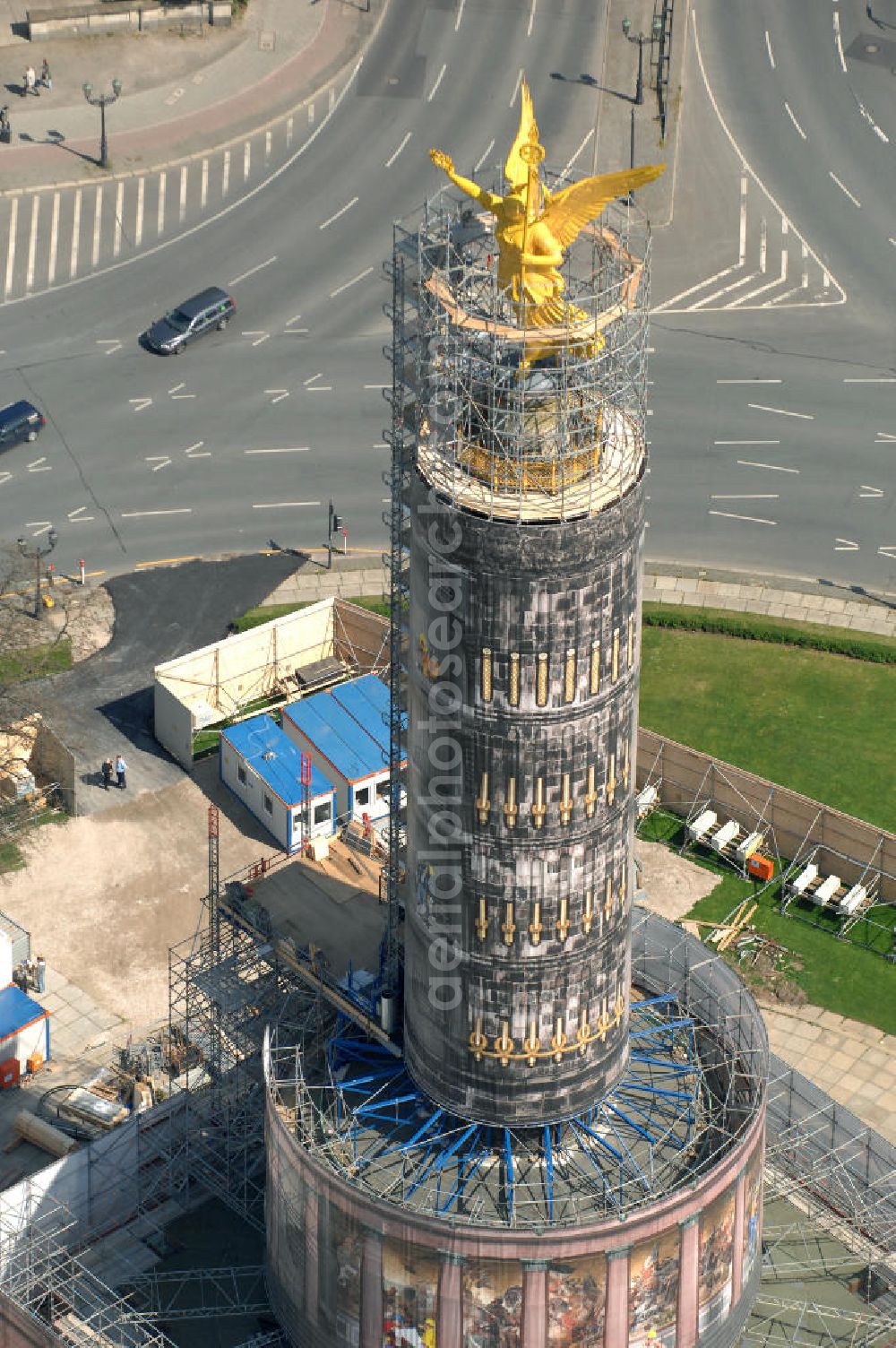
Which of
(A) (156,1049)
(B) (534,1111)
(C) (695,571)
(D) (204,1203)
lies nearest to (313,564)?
(C) (695,571)

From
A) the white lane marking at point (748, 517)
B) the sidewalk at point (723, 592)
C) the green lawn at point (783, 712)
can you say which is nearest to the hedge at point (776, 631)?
the green lawn at point (783, 712)

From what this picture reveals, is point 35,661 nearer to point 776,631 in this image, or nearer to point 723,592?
point 723,592

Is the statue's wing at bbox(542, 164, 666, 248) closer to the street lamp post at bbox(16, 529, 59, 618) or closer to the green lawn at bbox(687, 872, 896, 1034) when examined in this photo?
the green lawn at bbox(687, 872, 896, 1034)

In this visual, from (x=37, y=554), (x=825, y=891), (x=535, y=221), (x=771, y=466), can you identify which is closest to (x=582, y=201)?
(x=535, y=221)

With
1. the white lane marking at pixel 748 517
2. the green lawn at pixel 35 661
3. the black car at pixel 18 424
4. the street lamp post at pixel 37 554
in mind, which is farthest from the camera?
the black car at pixel 18 424

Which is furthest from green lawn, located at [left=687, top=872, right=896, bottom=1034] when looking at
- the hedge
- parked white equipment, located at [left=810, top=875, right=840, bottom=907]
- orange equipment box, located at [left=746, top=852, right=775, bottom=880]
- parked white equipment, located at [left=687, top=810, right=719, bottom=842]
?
the hedge

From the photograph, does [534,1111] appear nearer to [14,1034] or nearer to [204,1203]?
[204,1203]

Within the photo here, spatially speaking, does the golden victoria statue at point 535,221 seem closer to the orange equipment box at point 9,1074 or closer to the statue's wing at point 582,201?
the statue's wing at point 582,201
